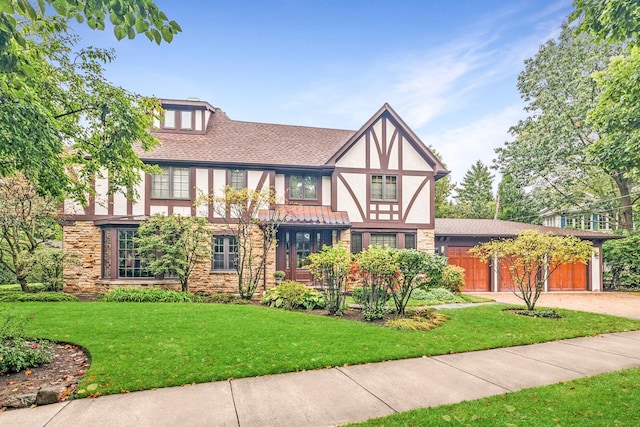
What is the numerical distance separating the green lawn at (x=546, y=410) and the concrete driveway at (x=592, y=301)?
8142 millimetres


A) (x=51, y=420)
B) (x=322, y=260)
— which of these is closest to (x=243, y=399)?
(x=51, y=420)

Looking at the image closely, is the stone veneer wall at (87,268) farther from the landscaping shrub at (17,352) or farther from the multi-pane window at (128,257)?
the landscaping shrub at (17,352)

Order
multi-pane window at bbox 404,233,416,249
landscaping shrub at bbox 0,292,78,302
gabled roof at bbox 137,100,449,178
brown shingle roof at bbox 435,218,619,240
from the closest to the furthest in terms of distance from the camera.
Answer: landscaping shrub at bbox 0,292,78,302 < gabled roof at bbox 137,100,449,178 < multi-pane window at bbox 404,233,416,249 < brown shingle roof at bbox 435,218,619,240

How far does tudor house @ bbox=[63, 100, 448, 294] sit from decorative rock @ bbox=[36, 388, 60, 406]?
33.4 feet

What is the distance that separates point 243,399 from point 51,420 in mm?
2029

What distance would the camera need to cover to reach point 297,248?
1524cm

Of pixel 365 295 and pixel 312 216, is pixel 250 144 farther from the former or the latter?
pixel 365 295

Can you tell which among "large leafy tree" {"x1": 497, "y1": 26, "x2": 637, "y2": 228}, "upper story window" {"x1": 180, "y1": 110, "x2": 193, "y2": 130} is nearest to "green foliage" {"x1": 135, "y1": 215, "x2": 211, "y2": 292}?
"upper story window" {"x1": 180, "y1": 110, "x2": 193, "y2": 130}

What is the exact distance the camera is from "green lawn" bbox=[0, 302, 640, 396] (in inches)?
198

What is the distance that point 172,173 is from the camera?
1438 centimetres

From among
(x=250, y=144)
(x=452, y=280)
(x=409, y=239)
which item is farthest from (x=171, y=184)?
(x=452, y=280)

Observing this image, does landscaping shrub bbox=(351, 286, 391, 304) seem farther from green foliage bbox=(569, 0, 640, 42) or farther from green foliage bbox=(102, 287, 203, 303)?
green foliage bbox=(569, 0, 640, 42)

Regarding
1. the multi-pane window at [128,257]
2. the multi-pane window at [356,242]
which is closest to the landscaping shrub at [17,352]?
the multi-pane window at [128,257]

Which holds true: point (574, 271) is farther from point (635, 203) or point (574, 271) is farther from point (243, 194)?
point (243, 194)
